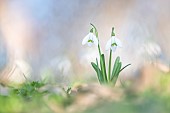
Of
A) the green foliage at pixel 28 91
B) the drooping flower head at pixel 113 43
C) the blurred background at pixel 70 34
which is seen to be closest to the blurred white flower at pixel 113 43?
the drooping flower head at pixel 113 43

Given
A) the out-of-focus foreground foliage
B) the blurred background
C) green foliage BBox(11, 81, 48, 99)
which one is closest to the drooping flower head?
the blurred background

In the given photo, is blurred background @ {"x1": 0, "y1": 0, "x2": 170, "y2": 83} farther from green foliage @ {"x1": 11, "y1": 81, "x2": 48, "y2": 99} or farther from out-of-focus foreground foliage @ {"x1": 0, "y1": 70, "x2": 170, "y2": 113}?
out-of-focus foreground foliage @ {"x1": 0, "y1": 70, "x2": 170, "y2": 113}

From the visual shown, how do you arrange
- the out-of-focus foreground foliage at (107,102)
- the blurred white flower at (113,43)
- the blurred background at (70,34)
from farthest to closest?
the blurred background at (70,34) → the blurred white flower at (113,43) → the out-of-focus foreground foliage at (107,102)

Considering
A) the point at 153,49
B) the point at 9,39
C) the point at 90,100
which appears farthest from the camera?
the point at 9,39

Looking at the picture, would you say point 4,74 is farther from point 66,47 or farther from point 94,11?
point 94,11

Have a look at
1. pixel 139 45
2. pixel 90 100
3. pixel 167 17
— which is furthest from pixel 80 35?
pixel 90 100

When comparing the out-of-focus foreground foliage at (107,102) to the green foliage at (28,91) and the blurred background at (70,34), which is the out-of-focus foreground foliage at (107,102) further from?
the blurred background at (70,34)

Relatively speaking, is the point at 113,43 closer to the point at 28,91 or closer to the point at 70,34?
the point at 70,34

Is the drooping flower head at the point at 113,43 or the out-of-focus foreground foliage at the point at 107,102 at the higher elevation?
the drooping flower head at the point at 113,43

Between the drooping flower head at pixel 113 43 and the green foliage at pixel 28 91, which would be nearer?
the green foliage at pixel 28 91
